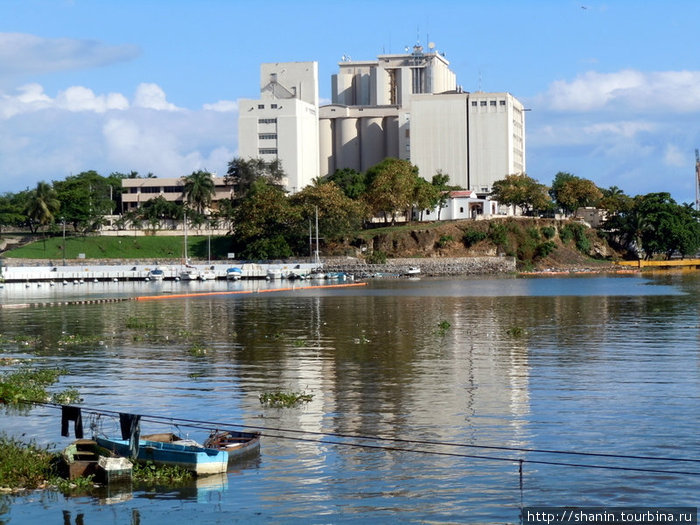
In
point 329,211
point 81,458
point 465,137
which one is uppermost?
point 465,137

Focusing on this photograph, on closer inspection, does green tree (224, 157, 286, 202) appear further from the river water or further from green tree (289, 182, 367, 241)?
the river water

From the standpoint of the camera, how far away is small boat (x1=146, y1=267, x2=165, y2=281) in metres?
145

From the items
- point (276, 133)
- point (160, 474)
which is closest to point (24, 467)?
point (160, 474)

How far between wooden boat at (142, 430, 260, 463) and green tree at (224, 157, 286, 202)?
152152 millimetres

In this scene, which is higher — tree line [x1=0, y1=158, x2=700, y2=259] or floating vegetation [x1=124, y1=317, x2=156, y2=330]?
tree line [x1=0, y1=158, x2=700, y2=259]

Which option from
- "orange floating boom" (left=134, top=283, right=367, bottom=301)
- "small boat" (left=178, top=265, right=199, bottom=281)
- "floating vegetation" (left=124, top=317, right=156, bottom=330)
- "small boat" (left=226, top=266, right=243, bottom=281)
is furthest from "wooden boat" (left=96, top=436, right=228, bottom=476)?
"small boat" (left=178, top=265, right=199, bottom=281)

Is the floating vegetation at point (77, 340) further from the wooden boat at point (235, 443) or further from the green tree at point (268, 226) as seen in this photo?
the green tree at point (268, 226)

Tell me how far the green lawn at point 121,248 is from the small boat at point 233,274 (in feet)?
68.0

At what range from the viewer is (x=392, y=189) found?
16288cm

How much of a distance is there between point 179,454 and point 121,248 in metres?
145

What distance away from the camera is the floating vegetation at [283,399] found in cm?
3328

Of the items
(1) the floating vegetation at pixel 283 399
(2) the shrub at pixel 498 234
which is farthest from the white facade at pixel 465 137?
(1) the floating vegetation at pixel 283 399

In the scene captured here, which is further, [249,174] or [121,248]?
[249,174]

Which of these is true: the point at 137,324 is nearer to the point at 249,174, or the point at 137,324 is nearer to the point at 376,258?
the point at 376,258
